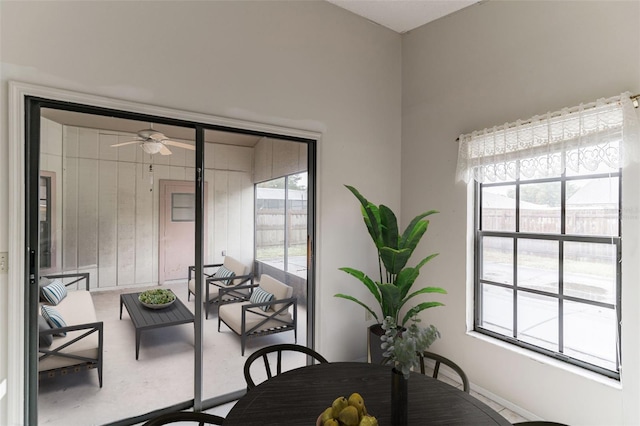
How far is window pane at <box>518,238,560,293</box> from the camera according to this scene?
2399 mm

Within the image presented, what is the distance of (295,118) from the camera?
9.27ft

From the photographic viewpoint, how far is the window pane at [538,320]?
2406 mm

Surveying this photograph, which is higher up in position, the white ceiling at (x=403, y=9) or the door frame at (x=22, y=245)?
the white ceiling at (x=403, y=9)

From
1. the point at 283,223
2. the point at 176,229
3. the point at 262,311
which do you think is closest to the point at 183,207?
the point at 176,229

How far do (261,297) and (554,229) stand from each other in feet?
7.70

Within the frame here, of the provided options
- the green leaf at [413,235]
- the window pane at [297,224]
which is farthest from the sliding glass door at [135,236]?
the green leaf at [413,235]

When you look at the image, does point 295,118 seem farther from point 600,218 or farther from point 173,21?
point 600,218

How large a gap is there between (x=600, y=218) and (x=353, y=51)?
244cm

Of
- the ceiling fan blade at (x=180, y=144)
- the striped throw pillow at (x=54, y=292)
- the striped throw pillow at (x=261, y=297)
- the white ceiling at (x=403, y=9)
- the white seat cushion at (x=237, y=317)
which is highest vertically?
the white ceiling at (x=403, y=9)

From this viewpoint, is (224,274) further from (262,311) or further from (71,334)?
(71,334)

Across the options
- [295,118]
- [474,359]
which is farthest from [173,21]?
[474,359]

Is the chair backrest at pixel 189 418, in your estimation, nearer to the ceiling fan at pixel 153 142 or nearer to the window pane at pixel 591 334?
the ceiling fan at pixel 153 142

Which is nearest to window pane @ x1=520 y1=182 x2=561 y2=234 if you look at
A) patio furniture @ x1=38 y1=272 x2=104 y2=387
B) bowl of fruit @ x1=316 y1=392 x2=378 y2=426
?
bowl of fruit @ x1=316 y1=392 x2=378 y2=426

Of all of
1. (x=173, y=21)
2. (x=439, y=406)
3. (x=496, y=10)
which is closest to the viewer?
(x=439, y=406)
